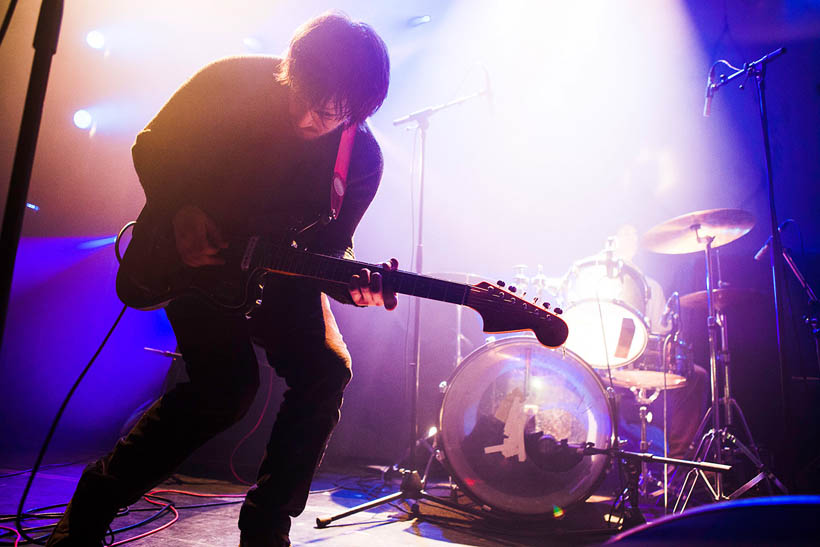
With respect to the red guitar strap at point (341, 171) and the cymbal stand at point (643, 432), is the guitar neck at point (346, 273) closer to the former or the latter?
the red guitar strap at point (341, 171)

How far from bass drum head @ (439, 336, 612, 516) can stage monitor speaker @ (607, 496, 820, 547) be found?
8.64ft

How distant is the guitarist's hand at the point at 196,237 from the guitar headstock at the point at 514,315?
1.04m

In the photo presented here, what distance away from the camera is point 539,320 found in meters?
2.09

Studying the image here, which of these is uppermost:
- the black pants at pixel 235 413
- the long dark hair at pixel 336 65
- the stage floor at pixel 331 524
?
the long dark hair at pixel 336 65

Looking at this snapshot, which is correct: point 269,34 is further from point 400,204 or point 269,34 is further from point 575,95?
point 575,95

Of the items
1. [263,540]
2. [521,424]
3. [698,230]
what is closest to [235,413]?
[263,540]

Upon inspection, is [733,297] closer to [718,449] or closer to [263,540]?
[718,449]

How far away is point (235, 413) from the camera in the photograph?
1786mm

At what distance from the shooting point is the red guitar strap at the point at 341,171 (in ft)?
7.16

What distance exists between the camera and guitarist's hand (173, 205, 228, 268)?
1783 millimetres

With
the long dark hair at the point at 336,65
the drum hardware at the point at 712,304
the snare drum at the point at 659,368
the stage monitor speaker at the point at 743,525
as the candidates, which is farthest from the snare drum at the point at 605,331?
the stage monitor speaker at the point at 743,525

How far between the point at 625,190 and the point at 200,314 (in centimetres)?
616

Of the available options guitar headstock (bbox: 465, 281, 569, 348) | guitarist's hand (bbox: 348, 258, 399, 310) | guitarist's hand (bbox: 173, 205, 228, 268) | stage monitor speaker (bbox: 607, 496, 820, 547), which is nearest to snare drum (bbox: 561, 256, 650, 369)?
guitar headstock (bbox: 465, 281, 569, 348)

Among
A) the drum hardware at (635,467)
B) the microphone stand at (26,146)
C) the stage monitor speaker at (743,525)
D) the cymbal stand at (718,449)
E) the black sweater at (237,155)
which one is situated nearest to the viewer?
the stage monitor speaker at (743,525)
